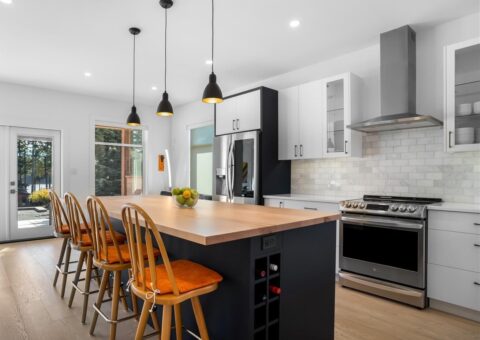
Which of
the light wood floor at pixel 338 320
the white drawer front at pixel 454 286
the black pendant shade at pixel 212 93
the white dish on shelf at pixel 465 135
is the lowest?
the light wood floor at pixel 338 320

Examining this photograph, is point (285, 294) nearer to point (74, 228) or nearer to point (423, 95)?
point (74, 228)

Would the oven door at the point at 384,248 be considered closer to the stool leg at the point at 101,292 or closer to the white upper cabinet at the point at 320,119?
the white upper cabinet at the point at 320,119

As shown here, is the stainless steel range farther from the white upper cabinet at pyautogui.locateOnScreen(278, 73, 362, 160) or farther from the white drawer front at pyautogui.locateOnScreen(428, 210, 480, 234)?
the white upper cabinet at pyautogui.locateOnScreen(278, 73, 362, 160)

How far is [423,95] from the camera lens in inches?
132

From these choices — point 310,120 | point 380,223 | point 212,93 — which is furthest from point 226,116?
point 380,223

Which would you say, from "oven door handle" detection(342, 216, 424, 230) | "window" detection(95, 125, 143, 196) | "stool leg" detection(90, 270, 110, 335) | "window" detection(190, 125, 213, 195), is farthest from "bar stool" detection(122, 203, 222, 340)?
"window" detection(95, 125, 143, 196)

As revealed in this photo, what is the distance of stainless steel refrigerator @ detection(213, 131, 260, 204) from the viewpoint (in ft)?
14.0

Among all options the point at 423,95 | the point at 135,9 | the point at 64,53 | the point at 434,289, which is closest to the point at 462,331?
the point at 434,289

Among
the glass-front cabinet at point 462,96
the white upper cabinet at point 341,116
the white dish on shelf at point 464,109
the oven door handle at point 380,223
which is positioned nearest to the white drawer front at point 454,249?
the oven door handle at point 380,223

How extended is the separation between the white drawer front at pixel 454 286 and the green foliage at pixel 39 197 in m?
6.09

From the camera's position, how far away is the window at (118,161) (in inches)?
249

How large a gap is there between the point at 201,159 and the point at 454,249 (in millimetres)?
4687

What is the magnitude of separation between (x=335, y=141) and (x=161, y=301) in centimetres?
297

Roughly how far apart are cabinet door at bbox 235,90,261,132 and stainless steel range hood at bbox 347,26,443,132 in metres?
1.43
